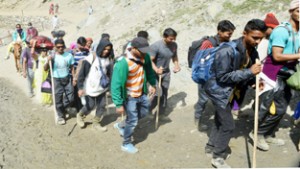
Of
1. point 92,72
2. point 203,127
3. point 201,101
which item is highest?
point 92,72

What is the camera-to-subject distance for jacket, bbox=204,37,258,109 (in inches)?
182

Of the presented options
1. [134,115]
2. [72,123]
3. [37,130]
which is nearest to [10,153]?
[37,130]

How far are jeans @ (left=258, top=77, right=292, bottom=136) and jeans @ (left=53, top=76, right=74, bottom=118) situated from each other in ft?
14.7

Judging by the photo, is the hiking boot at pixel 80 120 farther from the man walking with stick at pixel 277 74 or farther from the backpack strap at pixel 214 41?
the man walking with stick at pixel 277 74

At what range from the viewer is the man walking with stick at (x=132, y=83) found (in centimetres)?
549

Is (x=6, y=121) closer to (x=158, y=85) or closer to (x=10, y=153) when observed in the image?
(x=10, y=153)

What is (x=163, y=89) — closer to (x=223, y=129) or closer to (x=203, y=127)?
(x=203, y=127)

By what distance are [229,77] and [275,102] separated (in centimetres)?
135

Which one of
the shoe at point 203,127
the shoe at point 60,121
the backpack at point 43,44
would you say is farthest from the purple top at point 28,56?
the shoe at point 203,127

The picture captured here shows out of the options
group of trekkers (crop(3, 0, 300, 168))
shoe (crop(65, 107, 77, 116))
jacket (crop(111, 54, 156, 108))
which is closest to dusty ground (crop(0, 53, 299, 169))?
group of trekkers (crop(3, 0, 300, 168))

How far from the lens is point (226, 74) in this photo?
468 centimetres

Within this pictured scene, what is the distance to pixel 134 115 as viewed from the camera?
19.5ft

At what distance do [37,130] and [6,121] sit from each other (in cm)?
103

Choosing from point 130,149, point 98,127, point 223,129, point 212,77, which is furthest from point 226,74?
point 98,127
